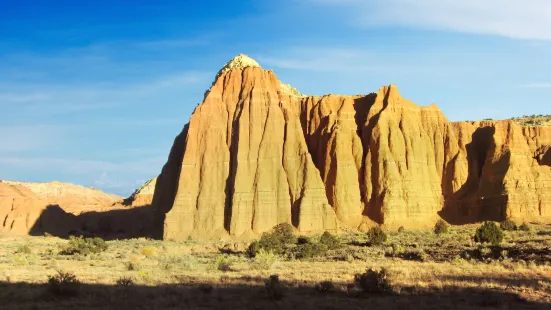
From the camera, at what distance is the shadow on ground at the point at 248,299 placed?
59.3ft

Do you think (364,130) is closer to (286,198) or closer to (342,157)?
(342,157)

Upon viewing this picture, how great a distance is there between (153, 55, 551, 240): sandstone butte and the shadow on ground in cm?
4374

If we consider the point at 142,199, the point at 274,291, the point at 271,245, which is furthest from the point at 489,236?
the point at 142,199


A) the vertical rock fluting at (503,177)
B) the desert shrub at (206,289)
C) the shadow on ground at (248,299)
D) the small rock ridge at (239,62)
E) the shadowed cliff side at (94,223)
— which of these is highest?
the small rock ridge at (239,62)

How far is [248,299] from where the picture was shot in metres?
19.8

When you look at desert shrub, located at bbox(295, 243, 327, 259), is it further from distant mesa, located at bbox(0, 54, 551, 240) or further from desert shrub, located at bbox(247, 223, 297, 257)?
distant mesa, located at bbox(0, 54, 551, 240)

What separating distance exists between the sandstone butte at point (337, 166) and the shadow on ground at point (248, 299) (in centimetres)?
4374

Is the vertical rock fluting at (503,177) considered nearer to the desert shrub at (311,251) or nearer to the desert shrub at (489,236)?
the desert shrub at (489,236)

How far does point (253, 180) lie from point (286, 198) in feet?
15.3

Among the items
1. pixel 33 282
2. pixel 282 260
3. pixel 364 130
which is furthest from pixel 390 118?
pixel 33 282

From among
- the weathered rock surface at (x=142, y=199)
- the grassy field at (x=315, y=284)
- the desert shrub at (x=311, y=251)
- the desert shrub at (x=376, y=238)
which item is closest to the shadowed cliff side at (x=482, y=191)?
the desert shrub at (x=376, y=238)

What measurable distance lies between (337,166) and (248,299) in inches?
2098

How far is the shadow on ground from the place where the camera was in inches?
711

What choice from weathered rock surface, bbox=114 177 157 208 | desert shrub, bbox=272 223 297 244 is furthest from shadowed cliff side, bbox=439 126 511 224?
weathered rock surface, bbox=114 177 157 208
